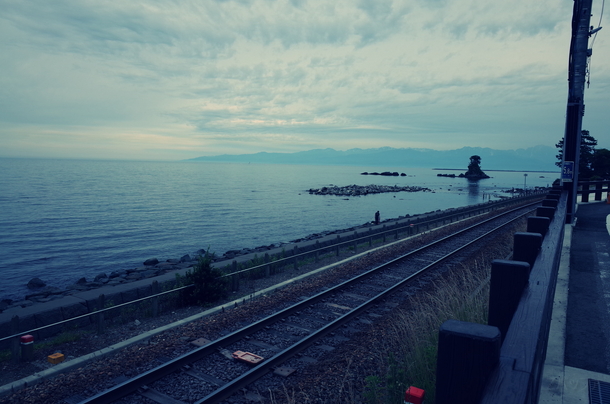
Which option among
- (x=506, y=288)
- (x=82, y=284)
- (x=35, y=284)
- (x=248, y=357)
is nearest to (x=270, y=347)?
(x=248, y=357)

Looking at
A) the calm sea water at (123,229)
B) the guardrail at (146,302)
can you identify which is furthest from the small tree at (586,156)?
the guardrail at (146,302)

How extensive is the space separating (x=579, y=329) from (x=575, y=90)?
11082mm

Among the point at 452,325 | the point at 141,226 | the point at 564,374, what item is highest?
the point at 452,325

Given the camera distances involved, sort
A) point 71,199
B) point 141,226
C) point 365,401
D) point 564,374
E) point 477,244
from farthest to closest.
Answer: point 71,199 → point 141,226 → point 477,244 → point 365,401 → point 564,374

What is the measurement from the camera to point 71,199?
59.8 meters

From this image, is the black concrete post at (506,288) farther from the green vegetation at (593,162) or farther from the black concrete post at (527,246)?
the green vegetation at (593,162)

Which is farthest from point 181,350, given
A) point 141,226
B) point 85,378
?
point 141,226

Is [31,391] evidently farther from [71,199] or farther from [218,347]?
[71,199]

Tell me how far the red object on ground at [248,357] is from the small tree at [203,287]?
390 cm

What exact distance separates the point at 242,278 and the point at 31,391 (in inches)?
295

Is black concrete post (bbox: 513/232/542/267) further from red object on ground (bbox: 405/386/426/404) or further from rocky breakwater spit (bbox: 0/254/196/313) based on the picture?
rocky breakwater spit (bbox: 0/254/196/313)

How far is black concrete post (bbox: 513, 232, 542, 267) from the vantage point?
430cm

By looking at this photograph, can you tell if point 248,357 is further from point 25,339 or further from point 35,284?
point 35,284

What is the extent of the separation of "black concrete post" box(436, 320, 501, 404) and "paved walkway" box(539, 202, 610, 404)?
2.59 metres
